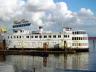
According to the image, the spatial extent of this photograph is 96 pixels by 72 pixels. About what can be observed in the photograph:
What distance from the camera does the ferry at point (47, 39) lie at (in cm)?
11781

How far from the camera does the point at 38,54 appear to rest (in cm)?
10612

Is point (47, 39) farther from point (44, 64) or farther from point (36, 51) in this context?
point (44, 64)

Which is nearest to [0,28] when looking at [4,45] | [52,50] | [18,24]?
[18,24]

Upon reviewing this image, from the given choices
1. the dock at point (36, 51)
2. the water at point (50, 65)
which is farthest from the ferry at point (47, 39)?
the water at point (50, 65)

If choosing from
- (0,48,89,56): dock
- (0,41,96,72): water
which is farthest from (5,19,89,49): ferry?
(0,41,96,72): water

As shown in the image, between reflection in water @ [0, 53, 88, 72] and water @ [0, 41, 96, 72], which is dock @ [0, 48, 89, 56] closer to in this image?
water @ [0, 41, 96, 72]

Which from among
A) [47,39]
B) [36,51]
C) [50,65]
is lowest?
[50,65]

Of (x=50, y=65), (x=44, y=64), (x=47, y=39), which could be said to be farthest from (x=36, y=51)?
(x=50, y=65)

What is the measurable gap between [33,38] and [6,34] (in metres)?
10.8

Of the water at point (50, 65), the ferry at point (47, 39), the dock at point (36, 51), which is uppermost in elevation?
the ferry at point (47, 39)

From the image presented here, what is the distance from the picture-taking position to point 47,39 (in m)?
119

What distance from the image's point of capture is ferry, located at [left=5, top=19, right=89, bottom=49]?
387 ft

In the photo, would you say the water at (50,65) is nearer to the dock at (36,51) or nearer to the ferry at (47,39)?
the dock at (36,51)

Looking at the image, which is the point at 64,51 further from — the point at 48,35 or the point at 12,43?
the point at 12,43
